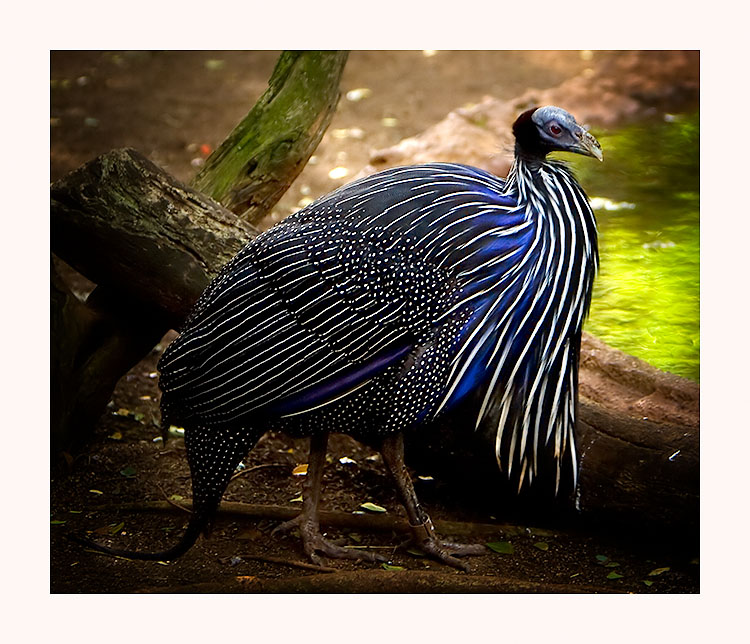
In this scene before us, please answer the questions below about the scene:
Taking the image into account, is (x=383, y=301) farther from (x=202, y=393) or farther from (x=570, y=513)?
(x=570, y=513)

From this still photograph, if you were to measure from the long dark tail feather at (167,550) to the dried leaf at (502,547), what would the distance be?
0.90m

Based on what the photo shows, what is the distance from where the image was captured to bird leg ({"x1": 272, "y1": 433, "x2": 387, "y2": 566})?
285cm

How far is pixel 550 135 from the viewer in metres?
2.57

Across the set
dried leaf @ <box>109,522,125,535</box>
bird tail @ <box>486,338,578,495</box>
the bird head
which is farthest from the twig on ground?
the bird head

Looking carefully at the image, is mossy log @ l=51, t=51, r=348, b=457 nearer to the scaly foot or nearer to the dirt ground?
the dirt ground

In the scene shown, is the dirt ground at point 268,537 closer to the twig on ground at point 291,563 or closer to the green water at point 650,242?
the twig on ground at point 291,563

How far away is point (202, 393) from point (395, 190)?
0.77 m

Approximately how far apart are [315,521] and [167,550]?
46 centimetres

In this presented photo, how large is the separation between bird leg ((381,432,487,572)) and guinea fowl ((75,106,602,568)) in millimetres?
44

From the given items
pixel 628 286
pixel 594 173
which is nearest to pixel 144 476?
pixel 628 286

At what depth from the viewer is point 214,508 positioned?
106 inches

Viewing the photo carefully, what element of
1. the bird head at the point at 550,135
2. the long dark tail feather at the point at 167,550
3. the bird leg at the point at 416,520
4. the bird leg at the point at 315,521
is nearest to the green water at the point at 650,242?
the bird head at the point at 550,135

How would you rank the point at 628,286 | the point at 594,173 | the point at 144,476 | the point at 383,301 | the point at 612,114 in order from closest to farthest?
the point at 383,301
the point at 144,476
the point at 628,286
the point at 594,173
the point at 612,114
